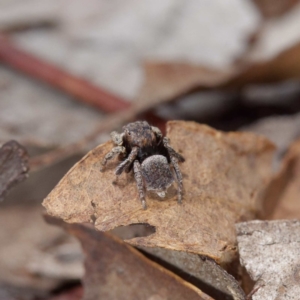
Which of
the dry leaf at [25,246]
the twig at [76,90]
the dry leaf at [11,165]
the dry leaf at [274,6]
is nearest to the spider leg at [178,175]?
the dry leaf at [11,165]

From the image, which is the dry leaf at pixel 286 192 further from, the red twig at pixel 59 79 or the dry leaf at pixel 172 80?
the red twig at pixel 59 79

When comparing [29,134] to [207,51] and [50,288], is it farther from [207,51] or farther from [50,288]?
[207,51]

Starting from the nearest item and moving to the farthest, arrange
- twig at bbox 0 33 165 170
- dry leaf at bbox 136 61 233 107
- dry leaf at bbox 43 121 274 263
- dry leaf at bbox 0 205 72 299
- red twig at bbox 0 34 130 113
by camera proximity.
→ dry leaf at bbox 43 121 274 263 < dry leaf at bbox 0 205 72 299 < twig at bbox 0 33 165 170 < dry leaf at bbox 136 61 233 107 < red twig at bbox 0 34 130 113

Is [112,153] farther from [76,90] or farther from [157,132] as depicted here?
[76,90]

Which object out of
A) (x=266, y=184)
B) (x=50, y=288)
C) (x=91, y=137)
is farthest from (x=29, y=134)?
(x=266, y=184)

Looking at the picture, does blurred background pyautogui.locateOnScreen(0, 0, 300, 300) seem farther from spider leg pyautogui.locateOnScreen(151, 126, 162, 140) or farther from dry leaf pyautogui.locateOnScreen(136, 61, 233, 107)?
spider leg pyautogui.locateOnScreen(151, 126, 162, 140)

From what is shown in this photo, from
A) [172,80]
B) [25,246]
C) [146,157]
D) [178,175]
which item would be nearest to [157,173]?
[178,175]

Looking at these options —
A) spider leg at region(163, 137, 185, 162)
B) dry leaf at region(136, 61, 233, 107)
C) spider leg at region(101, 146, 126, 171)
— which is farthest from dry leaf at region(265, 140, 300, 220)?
dry leaf at region(136, 61, 233, 107)
